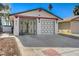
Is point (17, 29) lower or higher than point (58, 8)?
lower

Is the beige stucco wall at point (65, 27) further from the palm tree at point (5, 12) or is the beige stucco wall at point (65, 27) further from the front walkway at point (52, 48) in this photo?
the palm tree at point (5, 12)

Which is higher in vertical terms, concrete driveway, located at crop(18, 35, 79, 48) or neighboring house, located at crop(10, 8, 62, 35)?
neighboring house, located at crop(10, 8, 62, 35)

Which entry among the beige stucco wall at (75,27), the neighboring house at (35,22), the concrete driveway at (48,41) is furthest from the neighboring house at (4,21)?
the beige stucco wall at (75,27)

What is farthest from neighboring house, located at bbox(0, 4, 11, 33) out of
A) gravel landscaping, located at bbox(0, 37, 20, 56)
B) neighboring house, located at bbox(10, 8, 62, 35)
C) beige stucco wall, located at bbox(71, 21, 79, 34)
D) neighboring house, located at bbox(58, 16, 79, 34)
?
beige stucco wall, located at bbox(71, 21, 79, 34)

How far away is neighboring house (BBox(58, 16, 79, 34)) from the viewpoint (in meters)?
6.12

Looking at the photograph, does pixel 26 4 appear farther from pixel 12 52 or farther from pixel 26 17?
pixel 12 52

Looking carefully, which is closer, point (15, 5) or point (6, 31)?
point (15, 5)

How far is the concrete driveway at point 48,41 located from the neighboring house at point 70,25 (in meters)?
0.19

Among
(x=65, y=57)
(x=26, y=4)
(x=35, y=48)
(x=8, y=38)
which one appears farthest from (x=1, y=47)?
(x=65, y=57)

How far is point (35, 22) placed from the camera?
6301 mm

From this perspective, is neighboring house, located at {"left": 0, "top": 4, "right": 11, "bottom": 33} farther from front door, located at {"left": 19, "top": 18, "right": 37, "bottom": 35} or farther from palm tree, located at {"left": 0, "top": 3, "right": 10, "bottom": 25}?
front door, located at {"left": 19, "top": 18, "right": 37, "bottom": 35}

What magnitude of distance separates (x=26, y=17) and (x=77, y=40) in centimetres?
151

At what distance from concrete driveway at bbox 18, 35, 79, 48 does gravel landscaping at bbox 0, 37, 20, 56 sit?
25 cm

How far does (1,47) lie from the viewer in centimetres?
602
